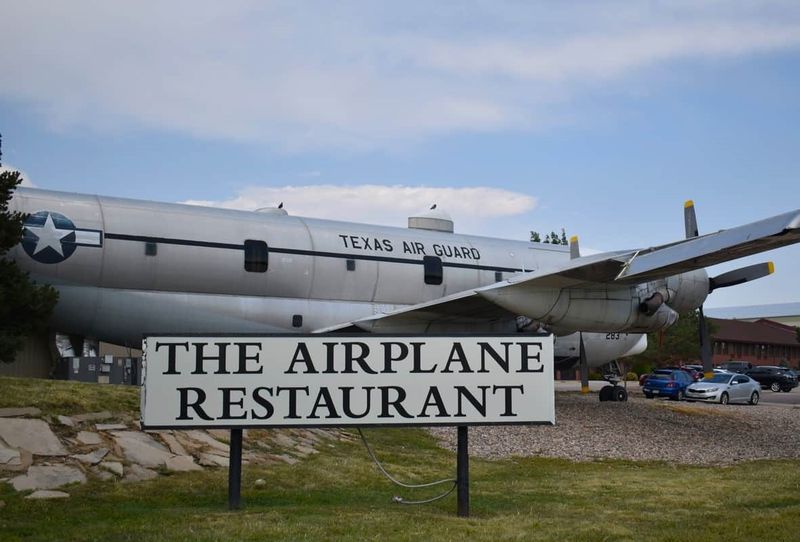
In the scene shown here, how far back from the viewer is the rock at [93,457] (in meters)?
11.5

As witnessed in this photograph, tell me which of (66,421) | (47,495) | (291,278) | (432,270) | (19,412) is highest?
(432,270)

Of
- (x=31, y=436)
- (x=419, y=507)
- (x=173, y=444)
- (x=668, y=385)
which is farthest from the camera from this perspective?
(x=668, y=385)

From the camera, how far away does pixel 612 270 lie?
59.9 ft

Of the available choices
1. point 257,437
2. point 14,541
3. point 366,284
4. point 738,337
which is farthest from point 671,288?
point 738,337

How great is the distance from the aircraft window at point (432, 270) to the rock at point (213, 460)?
40.7ft

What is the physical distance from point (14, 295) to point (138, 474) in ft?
25.9

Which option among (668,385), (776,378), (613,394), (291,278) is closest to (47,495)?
(291,278)

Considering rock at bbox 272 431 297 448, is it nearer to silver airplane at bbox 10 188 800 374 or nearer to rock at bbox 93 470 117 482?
rock at bbox 93 470 117 482

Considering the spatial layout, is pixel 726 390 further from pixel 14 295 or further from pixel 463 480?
pixel 463 480

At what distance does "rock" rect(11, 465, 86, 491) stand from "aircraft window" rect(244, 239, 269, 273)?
36.4 feet

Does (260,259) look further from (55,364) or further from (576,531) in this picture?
(576,531)

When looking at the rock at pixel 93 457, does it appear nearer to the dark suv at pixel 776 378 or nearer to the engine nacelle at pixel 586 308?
the engine nacelle at pixel 586 308

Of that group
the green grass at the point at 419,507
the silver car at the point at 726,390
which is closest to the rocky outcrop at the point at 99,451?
the green grass at the point at 419,507

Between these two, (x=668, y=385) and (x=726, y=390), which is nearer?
(x=726, y=390)
